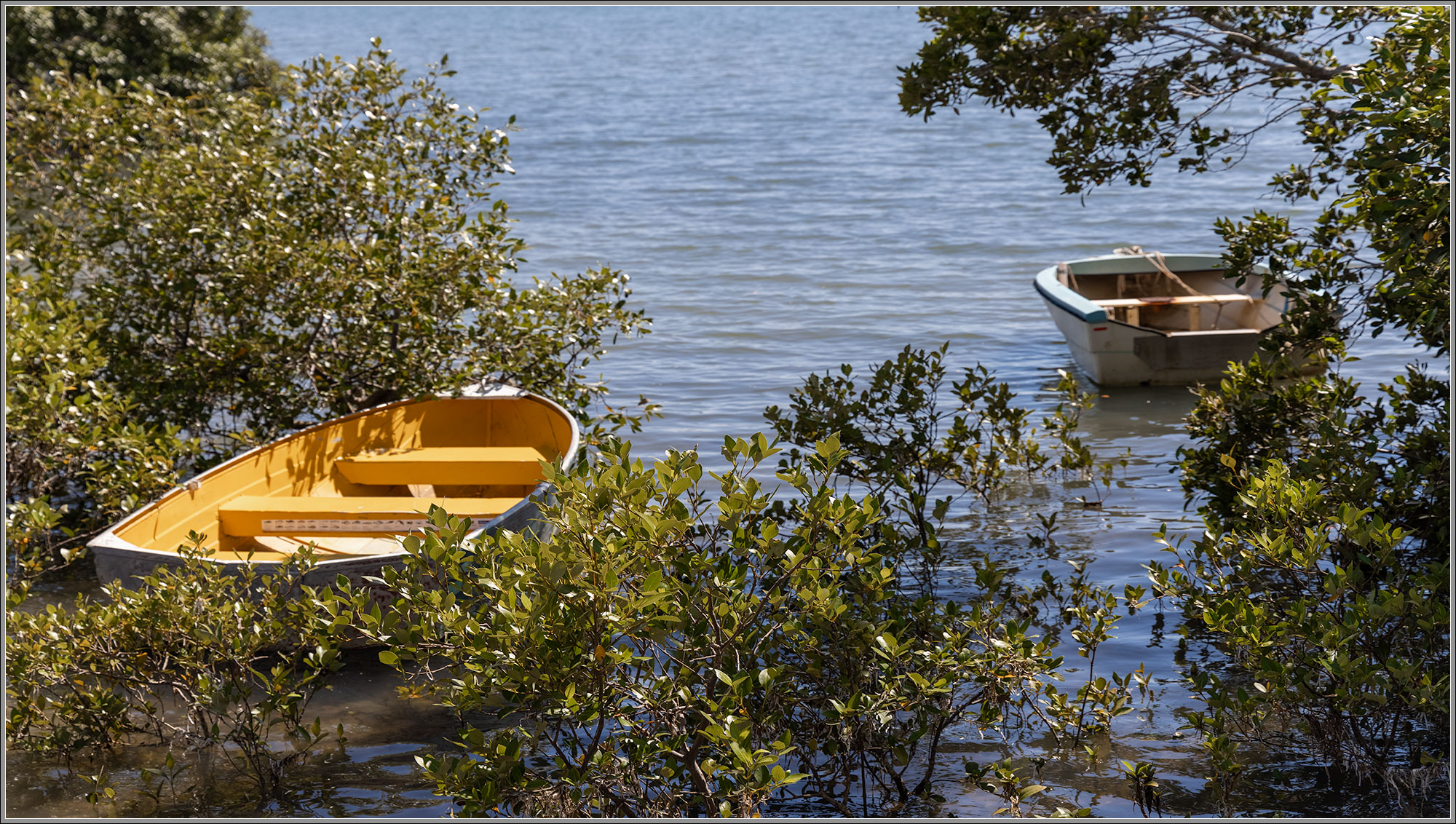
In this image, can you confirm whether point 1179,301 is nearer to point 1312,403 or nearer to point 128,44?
point 1312,403

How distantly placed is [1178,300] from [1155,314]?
0.54m

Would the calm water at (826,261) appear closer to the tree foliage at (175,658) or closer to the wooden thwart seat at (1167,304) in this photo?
the tree foliage at (175,658)

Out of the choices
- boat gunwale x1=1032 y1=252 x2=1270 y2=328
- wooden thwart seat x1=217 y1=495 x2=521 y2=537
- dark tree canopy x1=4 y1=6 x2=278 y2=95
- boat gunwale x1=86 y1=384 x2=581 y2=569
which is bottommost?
wooden thwart seat x1=217 y1=495 x2=521 y2=537

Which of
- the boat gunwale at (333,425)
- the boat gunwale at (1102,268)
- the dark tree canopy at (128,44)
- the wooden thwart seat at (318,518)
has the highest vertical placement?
the dark tree canopy at (128,44)

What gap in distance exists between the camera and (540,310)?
924cm

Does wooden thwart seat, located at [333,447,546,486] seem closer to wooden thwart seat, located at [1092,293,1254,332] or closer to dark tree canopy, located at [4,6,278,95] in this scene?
wooden thwart seat, located at [1092,293,1254,332]

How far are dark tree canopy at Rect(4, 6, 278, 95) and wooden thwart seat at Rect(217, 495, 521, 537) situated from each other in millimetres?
20309

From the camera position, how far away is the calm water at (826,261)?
5.51 meters

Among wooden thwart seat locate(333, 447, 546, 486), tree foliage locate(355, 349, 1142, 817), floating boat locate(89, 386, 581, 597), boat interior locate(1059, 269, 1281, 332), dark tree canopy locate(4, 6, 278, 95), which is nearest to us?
tree foliage locate(355, 349, 1142, 817)

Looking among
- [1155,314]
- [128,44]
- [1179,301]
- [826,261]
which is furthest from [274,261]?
[128,44]

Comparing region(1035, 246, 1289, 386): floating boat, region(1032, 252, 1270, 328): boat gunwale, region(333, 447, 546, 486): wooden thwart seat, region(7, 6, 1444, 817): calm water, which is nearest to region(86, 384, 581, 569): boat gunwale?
region(333, 447, 546, 486): wooden thwart seat

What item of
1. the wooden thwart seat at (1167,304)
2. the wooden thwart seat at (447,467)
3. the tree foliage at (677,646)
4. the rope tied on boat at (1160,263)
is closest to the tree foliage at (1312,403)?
the tree foliage at (677,646)

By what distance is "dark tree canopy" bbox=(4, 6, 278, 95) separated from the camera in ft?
A: 81.5

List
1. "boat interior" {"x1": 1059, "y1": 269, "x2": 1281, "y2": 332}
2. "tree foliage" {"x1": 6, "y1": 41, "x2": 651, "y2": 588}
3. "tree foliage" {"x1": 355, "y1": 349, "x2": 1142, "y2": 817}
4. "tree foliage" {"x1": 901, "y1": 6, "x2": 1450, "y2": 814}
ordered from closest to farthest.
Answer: "tree foliage" {"x1": 355, "y1": 349, "x2": 1142, "y2": 817}
"tree foliage" {"x1": 901, "y1": 6, "x2": 1450, "y2": 814}
"tree foliage" {"x1": 6, "y1": 41, "x2": 651, "y2": 588}
"boat interior" {"x1": 1059, "y1": 269, "x2": 1281, "y2": 332}
